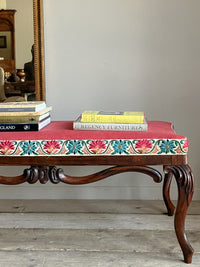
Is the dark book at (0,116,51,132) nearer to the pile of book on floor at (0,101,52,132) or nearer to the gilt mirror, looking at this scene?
the pile of book on floor at (0,101,52,132)

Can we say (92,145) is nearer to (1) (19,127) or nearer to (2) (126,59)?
(1) (19,127)

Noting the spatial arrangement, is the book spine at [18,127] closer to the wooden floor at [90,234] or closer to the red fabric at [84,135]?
the red fabric at [84,135]

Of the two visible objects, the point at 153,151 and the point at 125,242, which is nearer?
the point at 153,151

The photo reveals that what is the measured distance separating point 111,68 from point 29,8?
56 centimetres

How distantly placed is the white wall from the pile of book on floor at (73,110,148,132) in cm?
60

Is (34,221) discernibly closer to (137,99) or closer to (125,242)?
(125,242)

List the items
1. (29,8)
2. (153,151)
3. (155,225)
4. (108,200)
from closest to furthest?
(153,151), (155,225), (29,8), (108,200)

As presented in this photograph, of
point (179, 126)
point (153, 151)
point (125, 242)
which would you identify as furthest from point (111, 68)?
point (125, 242)

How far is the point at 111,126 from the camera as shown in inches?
62.8

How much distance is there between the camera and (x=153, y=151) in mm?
1493

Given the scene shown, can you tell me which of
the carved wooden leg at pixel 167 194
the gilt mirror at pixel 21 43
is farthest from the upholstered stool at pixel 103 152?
the gilt mirror at pixel 21 43

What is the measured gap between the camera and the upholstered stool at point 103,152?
1.49 metres

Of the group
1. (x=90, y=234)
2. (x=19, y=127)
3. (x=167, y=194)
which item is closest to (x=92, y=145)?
(x=19, y=127)

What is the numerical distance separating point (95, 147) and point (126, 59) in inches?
33.4
